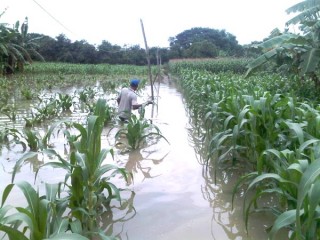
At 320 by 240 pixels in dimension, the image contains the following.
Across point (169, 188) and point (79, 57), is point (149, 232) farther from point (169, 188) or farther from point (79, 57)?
→ point (79, 57)

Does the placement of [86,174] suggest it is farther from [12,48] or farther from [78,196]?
[12,48]

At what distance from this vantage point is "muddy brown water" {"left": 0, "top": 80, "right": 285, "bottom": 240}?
10.0 feet

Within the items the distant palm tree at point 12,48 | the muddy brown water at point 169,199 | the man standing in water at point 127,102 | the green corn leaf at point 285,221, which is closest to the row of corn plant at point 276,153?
the green corn leaf at point 285,221

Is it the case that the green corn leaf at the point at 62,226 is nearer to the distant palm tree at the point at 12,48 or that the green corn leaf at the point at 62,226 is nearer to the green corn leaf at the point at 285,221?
the green corn leaf at the point at 285,221

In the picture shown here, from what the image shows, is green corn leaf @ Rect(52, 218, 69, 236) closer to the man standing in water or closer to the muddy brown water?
the muddy brown water

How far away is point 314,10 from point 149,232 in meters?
8.46

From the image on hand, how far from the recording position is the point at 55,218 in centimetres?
246

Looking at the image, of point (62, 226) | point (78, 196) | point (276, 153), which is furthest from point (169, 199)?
point (62, 226)

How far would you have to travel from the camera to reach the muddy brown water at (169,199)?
3.06m

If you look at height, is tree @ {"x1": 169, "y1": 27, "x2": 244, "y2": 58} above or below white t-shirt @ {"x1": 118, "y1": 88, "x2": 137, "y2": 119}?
above

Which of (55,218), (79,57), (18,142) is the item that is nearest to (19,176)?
(18,142)

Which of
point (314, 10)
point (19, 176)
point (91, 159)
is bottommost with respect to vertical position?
point (19, 176)

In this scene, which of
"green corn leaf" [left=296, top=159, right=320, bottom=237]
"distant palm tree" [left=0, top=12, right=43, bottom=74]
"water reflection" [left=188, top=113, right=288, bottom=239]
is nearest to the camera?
"green corn leaf" [left=296, top=159, right=320, bottom=237]

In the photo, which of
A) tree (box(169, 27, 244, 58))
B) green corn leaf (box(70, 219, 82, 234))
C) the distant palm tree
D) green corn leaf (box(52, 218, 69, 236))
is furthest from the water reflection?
tree (box(169, 27, 244, 58))
